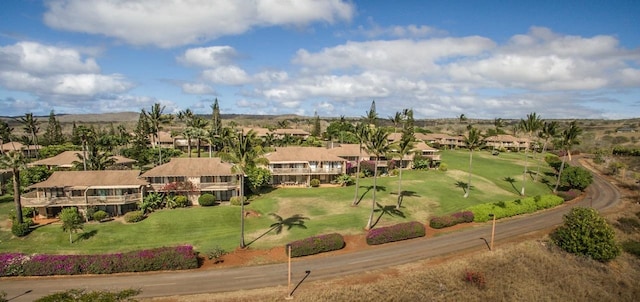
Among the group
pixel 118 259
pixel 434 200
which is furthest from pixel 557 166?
pixel 118 259

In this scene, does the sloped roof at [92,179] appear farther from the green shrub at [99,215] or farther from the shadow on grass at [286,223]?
the shadow on grass at [286,223]

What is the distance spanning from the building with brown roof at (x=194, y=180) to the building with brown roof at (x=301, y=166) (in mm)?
12643

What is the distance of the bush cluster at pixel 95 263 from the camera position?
120 feet

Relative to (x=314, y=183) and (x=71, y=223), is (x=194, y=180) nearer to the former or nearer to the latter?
(x=71, y=223)

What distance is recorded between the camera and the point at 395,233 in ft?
153

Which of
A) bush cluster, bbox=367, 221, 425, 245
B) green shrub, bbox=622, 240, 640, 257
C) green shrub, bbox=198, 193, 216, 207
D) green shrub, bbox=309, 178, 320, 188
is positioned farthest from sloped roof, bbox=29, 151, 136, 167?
green shrub, bbox=622, 240, 640, 257

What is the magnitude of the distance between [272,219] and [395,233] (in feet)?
61.7

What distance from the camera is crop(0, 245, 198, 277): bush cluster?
1436 inches

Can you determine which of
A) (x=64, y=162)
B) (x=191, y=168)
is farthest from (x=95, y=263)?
(x=64, y=162)

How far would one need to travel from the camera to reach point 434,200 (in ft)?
205

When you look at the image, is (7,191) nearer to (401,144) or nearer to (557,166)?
(401,144)

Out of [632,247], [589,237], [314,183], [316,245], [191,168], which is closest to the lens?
[316,245]

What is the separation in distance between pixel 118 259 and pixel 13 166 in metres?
24.3

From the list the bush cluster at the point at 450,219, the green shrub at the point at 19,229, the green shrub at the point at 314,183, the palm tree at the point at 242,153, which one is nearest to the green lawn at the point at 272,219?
the green shrub at the point at 19,229
